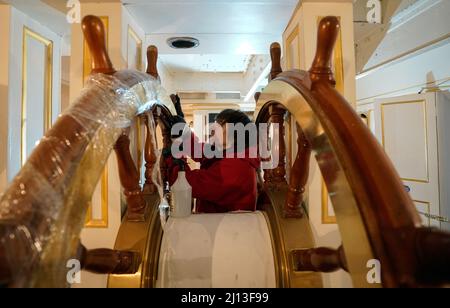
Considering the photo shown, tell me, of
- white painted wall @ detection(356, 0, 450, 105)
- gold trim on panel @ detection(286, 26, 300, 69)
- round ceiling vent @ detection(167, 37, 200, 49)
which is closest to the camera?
gold trim on panel @ detection(286, 26, 300, 69)

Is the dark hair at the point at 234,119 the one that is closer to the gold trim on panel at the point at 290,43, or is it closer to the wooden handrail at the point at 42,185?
the gold trim on panel at the point at 290,43

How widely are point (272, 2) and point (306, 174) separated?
0.86 m

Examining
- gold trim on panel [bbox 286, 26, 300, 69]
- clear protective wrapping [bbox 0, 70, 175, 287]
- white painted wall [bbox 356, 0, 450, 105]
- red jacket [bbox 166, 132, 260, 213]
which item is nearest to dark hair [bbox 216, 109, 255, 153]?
red jacket [bbox 166, 132, 260, 213]

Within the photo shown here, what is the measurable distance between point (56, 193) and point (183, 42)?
1.54 metres

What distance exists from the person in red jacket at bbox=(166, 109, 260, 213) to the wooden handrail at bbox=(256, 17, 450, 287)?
524mm

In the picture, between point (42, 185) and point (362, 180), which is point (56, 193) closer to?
point (42, 185)

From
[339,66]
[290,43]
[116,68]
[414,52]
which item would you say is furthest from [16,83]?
[414,52]

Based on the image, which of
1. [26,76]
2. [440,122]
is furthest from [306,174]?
[440,122]

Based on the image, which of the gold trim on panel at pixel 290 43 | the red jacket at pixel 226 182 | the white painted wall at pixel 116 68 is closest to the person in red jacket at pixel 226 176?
the red jacket at pixel 226 182

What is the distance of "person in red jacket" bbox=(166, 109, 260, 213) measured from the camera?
1.12 metres

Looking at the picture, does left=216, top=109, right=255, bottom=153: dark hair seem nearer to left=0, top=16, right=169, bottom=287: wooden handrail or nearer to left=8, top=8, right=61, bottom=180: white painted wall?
left=0, top=16, right=169, bottom=287: wooden handrail

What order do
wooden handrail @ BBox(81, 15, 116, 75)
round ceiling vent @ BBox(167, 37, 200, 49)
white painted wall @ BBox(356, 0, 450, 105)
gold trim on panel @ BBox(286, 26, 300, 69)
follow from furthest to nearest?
white painted wall @ BBox(356, 0, 450, 105) → round ceiling vent @ BBox(167, 37, 200, 49) → gold trim on panel @ BBox(286, 26, 300, 69) → wooden handrail @ BBox(81, 15, 116, 75)

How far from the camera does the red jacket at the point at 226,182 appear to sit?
1.12 meters

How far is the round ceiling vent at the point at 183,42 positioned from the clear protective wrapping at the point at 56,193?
1.21m
